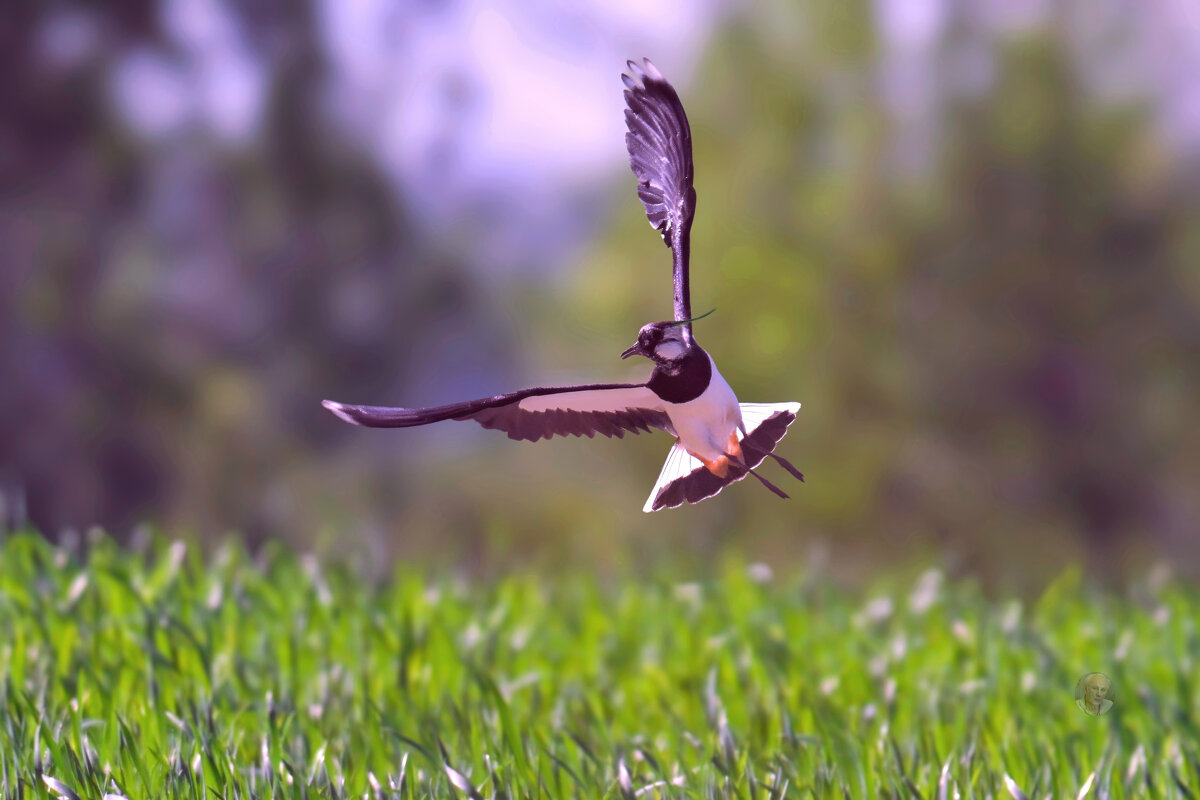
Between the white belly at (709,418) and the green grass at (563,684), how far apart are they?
53.8 inches

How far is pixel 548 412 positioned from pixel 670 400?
0.12 m

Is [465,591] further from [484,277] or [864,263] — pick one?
[484,277]

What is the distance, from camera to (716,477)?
1.10 metres

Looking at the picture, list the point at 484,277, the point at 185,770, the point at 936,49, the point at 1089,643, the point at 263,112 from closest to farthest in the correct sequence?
the point at 185,770, the point at 1089,643, the point at 936,49, the point at 263,112, the point at 484,277

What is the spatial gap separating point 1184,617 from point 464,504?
8.66 m

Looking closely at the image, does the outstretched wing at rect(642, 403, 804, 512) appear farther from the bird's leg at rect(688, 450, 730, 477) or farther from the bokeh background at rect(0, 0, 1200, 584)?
the bokeh background at rect(0, 0, 1200, 584)

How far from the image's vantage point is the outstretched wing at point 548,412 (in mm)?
967

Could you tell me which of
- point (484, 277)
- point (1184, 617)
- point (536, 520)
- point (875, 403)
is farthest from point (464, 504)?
Result: point (1184, 617)

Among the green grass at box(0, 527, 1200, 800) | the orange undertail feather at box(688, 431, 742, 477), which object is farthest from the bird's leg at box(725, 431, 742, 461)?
the green grass at box(0, 527, 1200, 800)

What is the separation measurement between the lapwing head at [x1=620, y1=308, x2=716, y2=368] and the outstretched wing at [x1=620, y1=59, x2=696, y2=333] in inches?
3.3

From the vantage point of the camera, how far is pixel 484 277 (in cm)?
1236

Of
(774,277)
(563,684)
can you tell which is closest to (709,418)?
(563,684)

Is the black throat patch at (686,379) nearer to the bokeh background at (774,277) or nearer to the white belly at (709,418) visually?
the white belly at (709,418)

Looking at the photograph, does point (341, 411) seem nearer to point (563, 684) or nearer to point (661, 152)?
point (661, 152)
